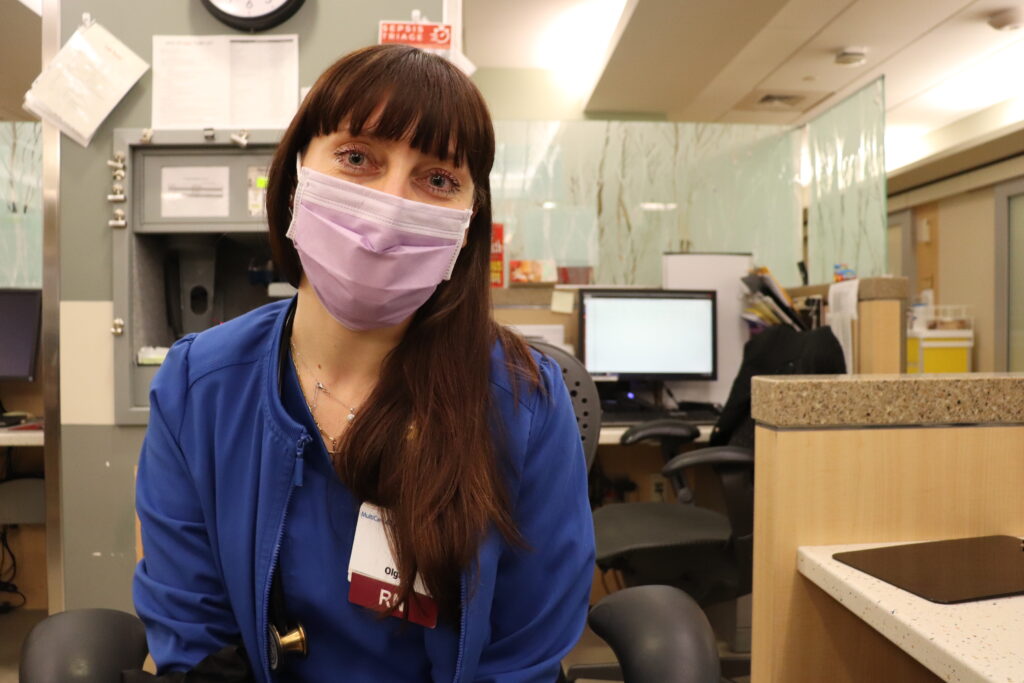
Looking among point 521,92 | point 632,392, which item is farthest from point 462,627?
point 521,92

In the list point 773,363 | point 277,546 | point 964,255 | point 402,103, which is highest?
point 964,255

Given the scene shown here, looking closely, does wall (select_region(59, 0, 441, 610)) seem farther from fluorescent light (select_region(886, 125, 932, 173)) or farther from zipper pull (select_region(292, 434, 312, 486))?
fluorescent light (select_region(886, 125, 932, 173))

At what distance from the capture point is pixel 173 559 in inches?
31.6

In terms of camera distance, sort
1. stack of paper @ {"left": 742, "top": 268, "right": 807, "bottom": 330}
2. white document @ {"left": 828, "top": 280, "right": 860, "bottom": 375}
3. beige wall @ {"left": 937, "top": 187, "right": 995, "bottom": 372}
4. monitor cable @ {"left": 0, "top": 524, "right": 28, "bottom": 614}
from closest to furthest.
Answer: white document @ {"left": 828, "top": 280, "right": 860, "bottom": 375}
stack of paper @ {"left": 742, "top": 268, "right": 807, "bottom": 330}
monitor cable @ {"left": 0, "top": 524, "right": 28, "bottom": 614}
beige wall @ {"left": 937, "top": 187, "right": 995, "bottom": 372}

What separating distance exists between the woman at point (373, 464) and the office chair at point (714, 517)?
92 centimetres

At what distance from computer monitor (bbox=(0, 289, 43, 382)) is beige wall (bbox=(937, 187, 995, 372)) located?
701 cm

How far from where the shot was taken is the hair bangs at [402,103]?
2.58ft

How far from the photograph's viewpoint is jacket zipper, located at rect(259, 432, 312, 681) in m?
0.77

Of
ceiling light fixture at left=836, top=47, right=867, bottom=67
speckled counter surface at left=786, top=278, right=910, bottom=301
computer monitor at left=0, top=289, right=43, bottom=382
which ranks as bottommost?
computer monitor at left=0, top=289, right=43, bottom=382

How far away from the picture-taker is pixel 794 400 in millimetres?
915

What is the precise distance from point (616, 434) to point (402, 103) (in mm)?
1515

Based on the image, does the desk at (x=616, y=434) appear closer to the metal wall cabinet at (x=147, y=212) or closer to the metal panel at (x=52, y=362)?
the metal wall cabinet at (x=147, y=212)

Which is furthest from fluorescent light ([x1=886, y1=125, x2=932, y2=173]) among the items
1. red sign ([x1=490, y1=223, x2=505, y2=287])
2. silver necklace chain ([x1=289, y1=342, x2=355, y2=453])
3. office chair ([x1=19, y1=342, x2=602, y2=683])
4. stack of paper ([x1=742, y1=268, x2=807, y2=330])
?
office chair ([x1=19, y1=342, x2=602, y2=683])

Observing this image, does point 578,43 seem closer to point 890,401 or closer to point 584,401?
point 584,401
